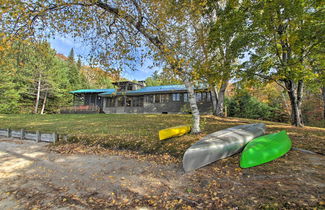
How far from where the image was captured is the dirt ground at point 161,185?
2629 mm

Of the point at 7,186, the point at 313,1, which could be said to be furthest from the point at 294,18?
the point at 7,186

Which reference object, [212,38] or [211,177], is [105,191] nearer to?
[211,177]

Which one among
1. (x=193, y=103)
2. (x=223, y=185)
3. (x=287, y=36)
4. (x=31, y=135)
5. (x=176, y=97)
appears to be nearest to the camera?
(x=223, y=185)

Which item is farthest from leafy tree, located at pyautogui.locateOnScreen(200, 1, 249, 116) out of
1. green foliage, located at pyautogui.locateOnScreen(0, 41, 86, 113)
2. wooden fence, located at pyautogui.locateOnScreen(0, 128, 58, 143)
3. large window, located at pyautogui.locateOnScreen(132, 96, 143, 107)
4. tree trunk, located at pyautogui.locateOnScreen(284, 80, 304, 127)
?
green foliage, located at pyautogui.locateOnScreen(0, 41, 86, 113)

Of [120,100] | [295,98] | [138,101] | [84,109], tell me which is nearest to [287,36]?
[295,98]

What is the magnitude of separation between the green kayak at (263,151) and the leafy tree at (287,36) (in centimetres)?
429

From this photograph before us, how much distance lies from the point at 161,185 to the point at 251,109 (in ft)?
62.3

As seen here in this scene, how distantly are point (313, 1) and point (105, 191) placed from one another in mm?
9691

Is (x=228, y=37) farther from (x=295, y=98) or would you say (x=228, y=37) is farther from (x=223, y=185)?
(x=223, y=185)

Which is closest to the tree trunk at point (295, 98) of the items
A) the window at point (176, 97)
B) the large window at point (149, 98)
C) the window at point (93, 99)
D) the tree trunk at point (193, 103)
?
the tree trunk at point (193, 103)

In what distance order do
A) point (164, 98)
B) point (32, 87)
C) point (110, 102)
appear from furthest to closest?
point (32, 87)
point (110, 102)
point (164, 98)

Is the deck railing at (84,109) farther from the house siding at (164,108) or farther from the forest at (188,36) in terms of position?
the forest at (188,36)

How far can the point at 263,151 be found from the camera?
12.8 ft

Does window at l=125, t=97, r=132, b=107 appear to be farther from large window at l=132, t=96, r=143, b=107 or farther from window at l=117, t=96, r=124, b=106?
large window at l=132, t=96, r=143, b=107
